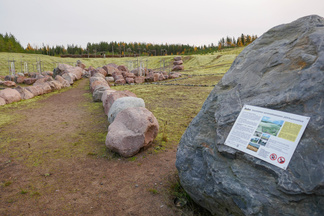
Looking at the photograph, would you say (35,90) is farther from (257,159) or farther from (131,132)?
(257,159)

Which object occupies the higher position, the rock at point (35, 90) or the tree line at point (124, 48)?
the tree line at point (124, 48)

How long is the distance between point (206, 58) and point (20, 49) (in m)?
40.7

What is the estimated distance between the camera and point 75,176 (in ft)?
13.3

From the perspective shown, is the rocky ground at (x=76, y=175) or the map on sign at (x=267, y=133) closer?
the map on sign at (x=267, y=133)

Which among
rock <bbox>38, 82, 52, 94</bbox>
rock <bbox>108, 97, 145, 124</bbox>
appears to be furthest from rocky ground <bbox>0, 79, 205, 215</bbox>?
rock <bbox>38, 82, 52, 94</bbox>

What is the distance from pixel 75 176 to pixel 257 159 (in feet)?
11.1

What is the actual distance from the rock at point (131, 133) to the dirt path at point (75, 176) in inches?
9.1

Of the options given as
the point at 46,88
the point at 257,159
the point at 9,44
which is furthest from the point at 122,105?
the point at 9,44

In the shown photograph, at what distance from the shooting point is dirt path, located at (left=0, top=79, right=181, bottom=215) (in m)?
3.21

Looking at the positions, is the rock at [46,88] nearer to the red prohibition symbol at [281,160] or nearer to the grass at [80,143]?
the grass at [80,143]

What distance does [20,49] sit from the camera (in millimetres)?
46406

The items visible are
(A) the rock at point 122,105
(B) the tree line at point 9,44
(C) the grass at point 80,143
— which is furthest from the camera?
(B) the tree line at point 9,44

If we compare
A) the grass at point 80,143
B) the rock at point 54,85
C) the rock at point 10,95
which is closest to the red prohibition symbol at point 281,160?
the grass at point 80,143

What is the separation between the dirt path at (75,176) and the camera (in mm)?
3205
